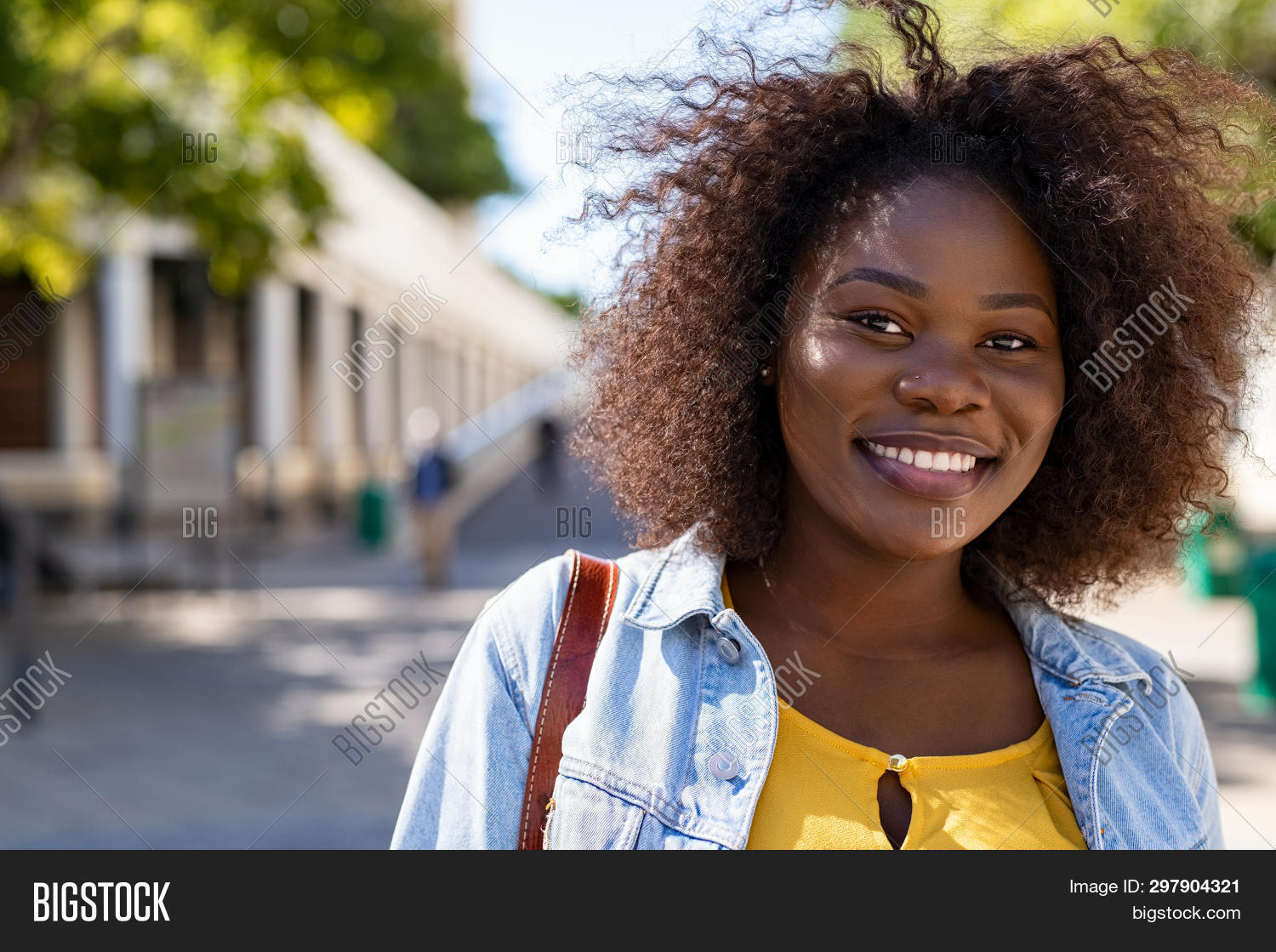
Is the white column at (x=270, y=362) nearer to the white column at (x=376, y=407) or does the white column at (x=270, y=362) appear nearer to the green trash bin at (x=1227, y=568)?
the white column at (x=376, y=407)

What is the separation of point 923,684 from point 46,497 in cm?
1869

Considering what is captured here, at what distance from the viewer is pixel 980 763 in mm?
1938

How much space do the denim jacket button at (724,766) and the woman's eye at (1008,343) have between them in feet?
2.37

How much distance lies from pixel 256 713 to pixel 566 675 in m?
6.51

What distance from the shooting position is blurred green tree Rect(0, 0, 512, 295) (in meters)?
9.82

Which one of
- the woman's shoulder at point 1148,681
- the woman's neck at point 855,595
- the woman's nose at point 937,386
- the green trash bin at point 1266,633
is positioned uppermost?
the green trash bin at point 1266,633

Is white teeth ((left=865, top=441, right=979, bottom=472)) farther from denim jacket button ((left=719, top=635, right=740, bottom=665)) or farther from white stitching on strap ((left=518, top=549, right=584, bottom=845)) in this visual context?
white stitching on strap ((left=518, top=549, right=584, bottom=845))

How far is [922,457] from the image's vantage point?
6.32ft

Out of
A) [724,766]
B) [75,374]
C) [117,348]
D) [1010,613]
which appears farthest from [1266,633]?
[75,374]

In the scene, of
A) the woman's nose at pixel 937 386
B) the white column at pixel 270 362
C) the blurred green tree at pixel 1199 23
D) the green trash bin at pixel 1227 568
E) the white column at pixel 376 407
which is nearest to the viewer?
the woman's nose at pixel 937 386

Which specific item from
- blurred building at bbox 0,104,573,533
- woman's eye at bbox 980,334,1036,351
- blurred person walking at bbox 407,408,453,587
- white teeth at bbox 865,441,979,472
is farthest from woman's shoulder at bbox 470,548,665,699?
blurred person walking at bbox 407,408,453,587

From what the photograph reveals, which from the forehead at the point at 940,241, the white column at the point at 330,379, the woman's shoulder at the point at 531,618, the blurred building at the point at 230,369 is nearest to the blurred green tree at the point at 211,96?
the blurred building at the point at 230,369

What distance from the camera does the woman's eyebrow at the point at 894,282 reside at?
1.90 metres
